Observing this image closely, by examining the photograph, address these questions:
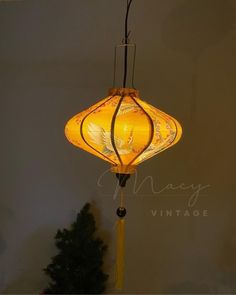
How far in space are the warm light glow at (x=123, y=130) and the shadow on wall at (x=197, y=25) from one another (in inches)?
29.9

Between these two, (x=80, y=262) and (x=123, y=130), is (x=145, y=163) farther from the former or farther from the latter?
(x=123, y=130)

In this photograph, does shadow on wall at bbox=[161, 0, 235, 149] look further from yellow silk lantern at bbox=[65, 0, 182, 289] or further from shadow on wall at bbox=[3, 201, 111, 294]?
shadow on wall at bbox=[3, 201, 111, 294]

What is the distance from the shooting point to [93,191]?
1.65m

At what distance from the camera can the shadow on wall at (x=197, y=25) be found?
1.58m

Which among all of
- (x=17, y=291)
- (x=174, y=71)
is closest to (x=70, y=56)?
(x=174, y=71)

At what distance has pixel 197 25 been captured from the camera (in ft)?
5.23

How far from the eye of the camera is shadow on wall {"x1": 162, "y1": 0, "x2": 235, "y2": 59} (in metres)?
Result: 1.58

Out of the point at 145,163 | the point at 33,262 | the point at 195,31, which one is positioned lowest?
the point at 33,262

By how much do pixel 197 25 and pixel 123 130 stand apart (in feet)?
3.31

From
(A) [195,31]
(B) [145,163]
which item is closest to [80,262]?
(B) [145,163]

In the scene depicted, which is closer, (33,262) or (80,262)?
(80,262)

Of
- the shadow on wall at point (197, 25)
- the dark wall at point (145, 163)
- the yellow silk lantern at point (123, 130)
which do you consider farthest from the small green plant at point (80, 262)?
the shadow on wall at point (197, 25)

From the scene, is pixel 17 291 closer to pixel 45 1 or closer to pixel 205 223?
pixel 205 223

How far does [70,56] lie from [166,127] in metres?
0.94
